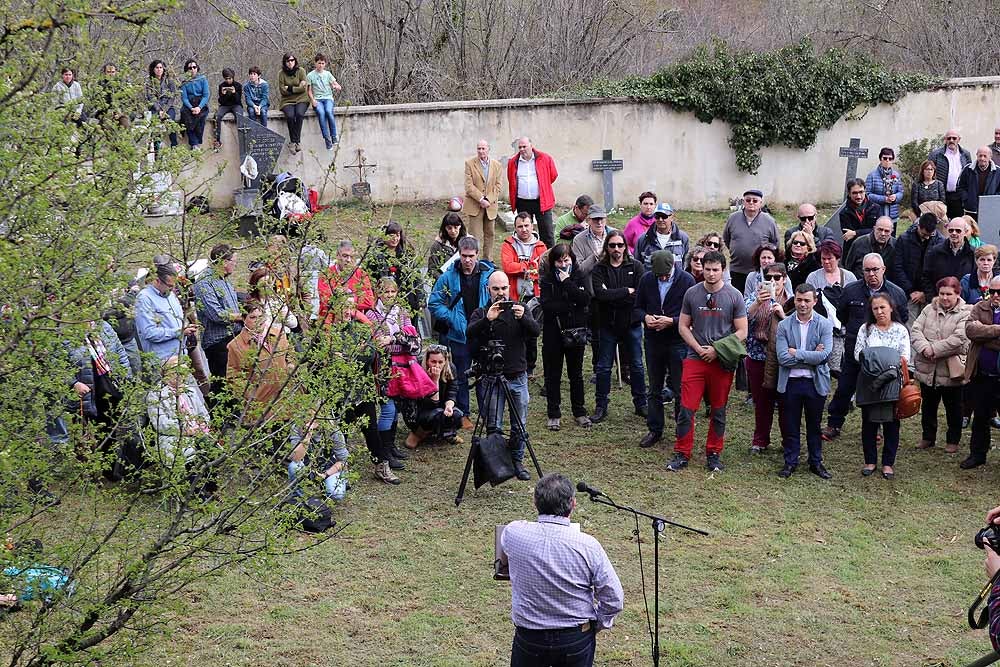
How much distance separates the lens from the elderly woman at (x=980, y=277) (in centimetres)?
1062

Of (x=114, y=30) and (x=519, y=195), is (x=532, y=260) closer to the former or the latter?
(x=519, y=195)

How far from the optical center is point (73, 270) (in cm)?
472

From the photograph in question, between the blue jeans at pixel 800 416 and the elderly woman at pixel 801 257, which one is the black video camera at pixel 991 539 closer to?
the blue jeans at pixel 800 416

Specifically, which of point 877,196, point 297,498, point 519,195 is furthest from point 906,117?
point 297,498

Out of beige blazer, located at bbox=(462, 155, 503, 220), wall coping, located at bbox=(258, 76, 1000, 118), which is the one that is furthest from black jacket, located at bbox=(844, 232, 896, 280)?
wall coping, located at bbox=(258, 76, 1000, 118)

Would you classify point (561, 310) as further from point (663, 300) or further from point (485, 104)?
point (485, 104)

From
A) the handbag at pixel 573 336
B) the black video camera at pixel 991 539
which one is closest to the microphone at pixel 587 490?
the black video camera at pixel 991 539

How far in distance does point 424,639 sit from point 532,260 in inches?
199

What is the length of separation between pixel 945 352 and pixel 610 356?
3.06m

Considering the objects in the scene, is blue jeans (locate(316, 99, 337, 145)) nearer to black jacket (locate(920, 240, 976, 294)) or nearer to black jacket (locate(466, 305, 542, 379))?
black jacket (locate(466, 305, 542, 379))

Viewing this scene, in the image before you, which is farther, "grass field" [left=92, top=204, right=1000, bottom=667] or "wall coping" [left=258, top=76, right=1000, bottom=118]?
"wall coping" [left=258, top=76, right=1000, bottom=118]

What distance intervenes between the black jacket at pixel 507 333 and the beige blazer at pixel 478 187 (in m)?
5.40

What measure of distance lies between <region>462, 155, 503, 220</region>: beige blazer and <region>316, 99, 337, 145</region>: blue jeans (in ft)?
14.7

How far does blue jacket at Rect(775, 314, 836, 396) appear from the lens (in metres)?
9.83
